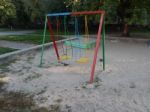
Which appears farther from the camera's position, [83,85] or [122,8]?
[122,8]

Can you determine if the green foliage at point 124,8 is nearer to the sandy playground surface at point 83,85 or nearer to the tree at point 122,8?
the tree at point 122,8

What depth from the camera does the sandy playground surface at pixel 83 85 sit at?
384 cm

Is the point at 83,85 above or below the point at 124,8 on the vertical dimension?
below

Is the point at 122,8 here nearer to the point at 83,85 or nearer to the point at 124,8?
the point at 124,8

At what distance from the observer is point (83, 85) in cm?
486

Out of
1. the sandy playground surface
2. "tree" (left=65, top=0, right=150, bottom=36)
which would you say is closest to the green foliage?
"tree" (left=65, top=0, right=150, bottom=36)

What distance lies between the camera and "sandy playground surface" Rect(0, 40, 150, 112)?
151 inches

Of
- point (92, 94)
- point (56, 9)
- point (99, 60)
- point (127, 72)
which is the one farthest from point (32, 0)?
point (92, 94)

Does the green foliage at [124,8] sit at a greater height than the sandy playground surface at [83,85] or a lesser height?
greater

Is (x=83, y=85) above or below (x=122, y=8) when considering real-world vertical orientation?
below

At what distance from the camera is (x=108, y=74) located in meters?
5.64

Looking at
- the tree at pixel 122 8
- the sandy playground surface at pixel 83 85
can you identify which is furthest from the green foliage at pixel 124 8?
the sandy playground surface at pixel 83 85

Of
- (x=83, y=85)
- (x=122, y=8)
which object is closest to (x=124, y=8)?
(x=122, y=8)

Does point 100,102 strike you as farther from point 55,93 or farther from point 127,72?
point 127,72
